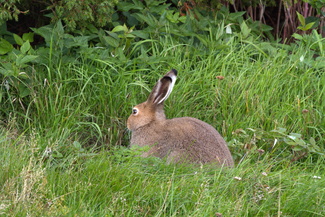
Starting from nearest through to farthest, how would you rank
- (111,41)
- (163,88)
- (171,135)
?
(171,135)
(163,88)
(111,41)

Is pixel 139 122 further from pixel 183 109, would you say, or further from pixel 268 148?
pixel 268 148

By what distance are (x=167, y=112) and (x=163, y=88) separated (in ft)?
1.67

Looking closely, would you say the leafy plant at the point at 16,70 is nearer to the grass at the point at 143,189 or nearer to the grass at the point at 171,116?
the grass at the point at 171,116

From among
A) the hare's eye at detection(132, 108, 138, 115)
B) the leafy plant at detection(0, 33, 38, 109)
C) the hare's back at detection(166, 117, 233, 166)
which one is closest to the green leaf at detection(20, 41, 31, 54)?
the leafy plant at detection(0, 33, 38, 109)

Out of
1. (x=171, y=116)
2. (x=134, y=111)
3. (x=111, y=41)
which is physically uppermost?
(x=111, y=41)

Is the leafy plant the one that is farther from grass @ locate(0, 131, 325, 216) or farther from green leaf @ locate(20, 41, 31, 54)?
grass @ locate(0, 131, 325, 216)

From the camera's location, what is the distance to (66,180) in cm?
397

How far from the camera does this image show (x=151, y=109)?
5.26m

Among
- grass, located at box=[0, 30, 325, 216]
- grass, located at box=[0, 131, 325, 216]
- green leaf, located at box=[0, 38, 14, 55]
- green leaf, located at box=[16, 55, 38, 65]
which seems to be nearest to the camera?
grass, located at box=[0, 131, 325, 216]

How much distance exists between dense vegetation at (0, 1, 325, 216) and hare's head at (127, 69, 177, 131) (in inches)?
10.3

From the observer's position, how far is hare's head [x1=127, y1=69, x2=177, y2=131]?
5.18 meters

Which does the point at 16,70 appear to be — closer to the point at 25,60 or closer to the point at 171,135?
the point at 25,60

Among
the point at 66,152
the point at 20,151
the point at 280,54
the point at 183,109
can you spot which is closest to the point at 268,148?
the point at 183,109

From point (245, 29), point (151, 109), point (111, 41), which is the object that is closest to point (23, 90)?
point (111, 41)
